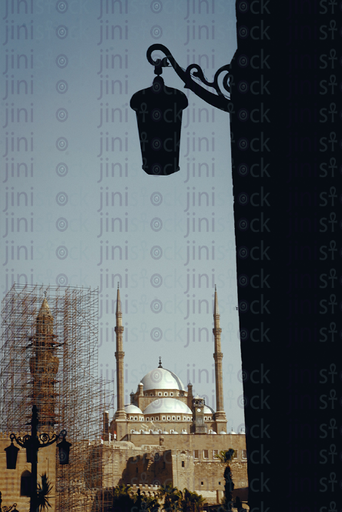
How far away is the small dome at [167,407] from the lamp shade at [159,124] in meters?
51.1

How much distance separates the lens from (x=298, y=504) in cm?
218

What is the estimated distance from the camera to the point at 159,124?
3.59m

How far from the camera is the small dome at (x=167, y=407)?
175ft

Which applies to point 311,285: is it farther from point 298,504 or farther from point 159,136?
point 159,136

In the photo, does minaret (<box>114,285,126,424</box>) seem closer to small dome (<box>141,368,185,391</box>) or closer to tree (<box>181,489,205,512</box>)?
small dome (<box>141,368,185,391</box>)

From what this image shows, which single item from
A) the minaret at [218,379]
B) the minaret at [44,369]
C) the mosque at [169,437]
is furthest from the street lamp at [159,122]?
the minaret at [218,379]

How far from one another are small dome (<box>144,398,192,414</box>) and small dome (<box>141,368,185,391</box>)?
1.97m

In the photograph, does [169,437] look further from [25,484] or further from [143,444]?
[25,484]

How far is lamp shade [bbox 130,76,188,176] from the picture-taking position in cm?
354

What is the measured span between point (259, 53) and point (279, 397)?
4.23 ft

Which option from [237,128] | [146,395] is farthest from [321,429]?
[146,395]

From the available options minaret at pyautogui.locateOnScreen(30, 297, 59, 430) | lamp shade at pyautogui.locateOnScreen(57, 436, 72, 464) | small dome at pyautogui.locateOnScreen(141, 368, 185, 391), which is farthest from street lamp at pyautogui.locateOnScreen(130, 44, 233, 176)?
small dome at pyautogui.locateOnScreen(141, 368, 185, 391)

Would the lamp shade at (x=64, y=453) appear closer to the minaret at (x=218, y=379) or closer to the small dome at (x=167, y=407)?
the minaret at (x=218, y=379)

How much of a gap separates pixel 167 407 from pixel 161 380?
4242 mm
